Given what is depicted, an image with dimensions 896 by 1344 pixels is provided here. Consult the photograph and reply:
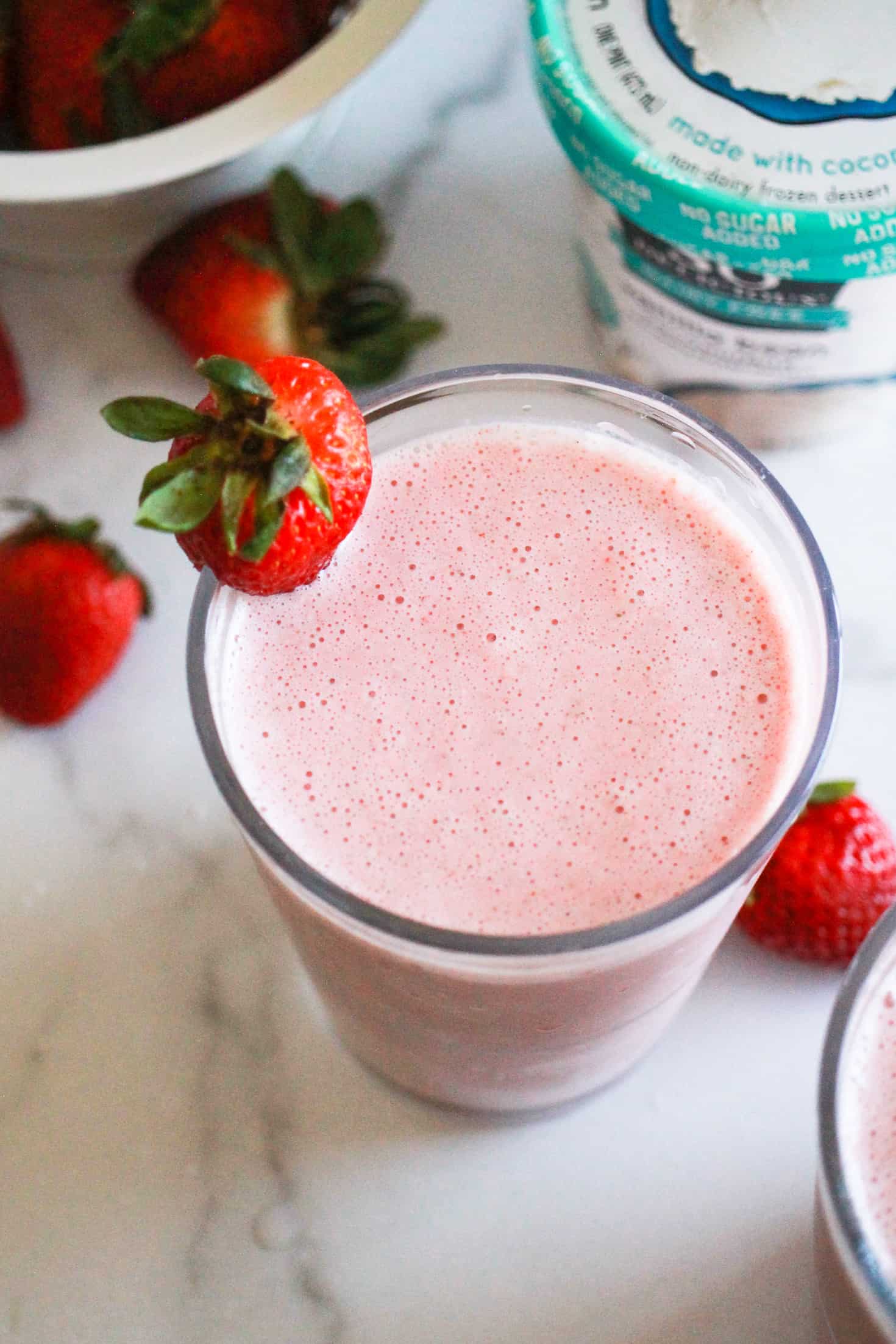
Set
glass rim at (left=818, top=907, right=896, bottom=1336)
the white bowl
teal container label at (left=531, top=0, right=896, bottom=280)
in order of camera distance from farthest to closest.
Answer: the white bowl < teal container label at (left=531, top=0, right=896, bottom=280) < glass rim at (left=818, top=907, right=896, bottom=1336)

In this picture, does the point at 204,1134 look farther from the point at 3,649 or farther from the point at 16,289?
the point at 16,289

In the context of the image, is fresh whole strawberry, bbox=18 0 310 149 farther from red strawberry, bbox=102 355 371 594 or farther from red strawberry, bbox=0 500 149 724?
red strawberry, bbox=102 355 371 594

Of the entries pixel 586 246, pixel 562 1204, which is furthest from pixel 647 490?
pixel 562 1204

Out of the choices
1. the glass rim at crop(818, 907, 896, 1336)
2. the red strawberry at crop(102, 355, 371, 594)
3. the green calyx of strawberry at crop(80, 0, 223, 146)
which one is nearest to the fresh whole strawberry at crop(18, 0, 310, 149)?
the green calyx of strawberry at crop(80, 0, 223, 146)

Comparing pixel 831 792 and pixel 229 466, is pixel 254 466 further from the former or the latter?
pixel 831 792

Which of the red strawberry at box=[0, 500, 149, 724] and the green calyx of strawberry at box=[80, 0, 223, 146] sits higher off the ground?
the green calyx of strawberry at box=[80, 0, 223, 146]

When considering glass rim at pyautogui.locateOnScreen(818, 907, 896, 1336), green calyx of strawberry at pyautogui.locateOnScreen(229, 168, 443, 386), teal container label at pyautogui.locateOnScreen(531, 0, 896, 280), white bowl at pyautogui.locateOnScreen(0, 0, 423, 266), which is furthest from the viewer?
green calyx of strawberry at pyautogui.locateOnScreen(229, 168, 443, 386)

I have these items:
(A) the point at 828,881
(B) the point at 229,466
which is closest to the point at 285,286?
(B) the point at 229,466

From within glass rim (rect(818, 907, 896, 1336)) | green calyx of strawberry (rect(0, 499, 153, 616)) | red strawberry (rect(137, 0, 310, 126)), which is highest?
red strawberry (rect(137, 0, 310, 126))
